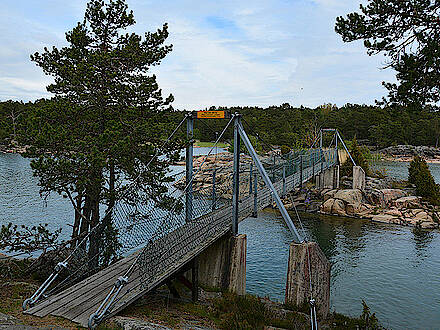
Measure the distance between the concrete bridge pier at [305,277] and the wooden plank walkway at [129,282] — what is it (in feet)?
5.46

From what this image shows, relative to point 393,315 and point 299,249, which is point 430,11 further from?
point 393,315

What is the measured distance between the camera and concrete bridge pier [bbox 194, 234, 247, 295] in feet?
30.2

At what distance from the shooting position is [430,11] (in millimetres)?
7383

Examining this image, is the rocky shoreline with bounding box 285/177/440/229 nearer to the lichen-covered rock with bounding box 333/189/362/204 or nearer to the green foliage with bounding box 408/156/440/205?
the lichen-covered rock with bounding box 333/189/362/204

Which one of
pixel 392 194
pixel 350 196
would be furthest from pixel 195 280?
pixel 392 194

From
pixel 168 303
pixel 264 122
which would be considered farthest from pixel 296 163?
pixel 264 122

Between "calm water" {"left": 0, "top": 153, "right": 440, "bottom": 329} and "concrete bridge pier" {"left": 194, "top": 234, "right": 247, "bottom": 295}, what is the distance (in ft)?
6.30

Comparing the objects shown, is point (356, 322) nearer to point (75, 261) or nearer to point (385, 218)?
point (75, 261)

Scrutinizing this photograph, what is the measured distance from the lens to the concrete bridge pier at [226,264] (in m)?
9.21

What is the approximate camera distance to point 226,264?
9.28 metres

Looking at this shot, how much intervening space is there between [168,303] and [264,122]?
156ft

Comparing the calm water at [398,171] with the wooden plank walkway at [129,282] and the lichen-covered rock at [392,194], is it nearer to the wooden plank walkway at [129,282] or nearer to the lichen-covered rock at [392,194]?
the lichen-covered rock at [392,194]

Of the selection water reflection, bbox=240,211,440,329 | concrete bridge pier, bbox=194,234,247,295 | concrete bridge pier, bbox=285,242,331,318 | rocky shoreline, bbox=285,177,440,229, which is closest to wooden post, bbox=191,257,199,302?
concrete bridge pier, bbox=194,234,247,295

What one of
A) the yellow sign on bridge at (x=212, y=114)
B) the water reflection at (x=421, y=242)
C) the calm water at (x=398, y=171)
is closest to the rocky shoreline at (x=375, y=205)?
the water reflection at (x=421, y=242)
